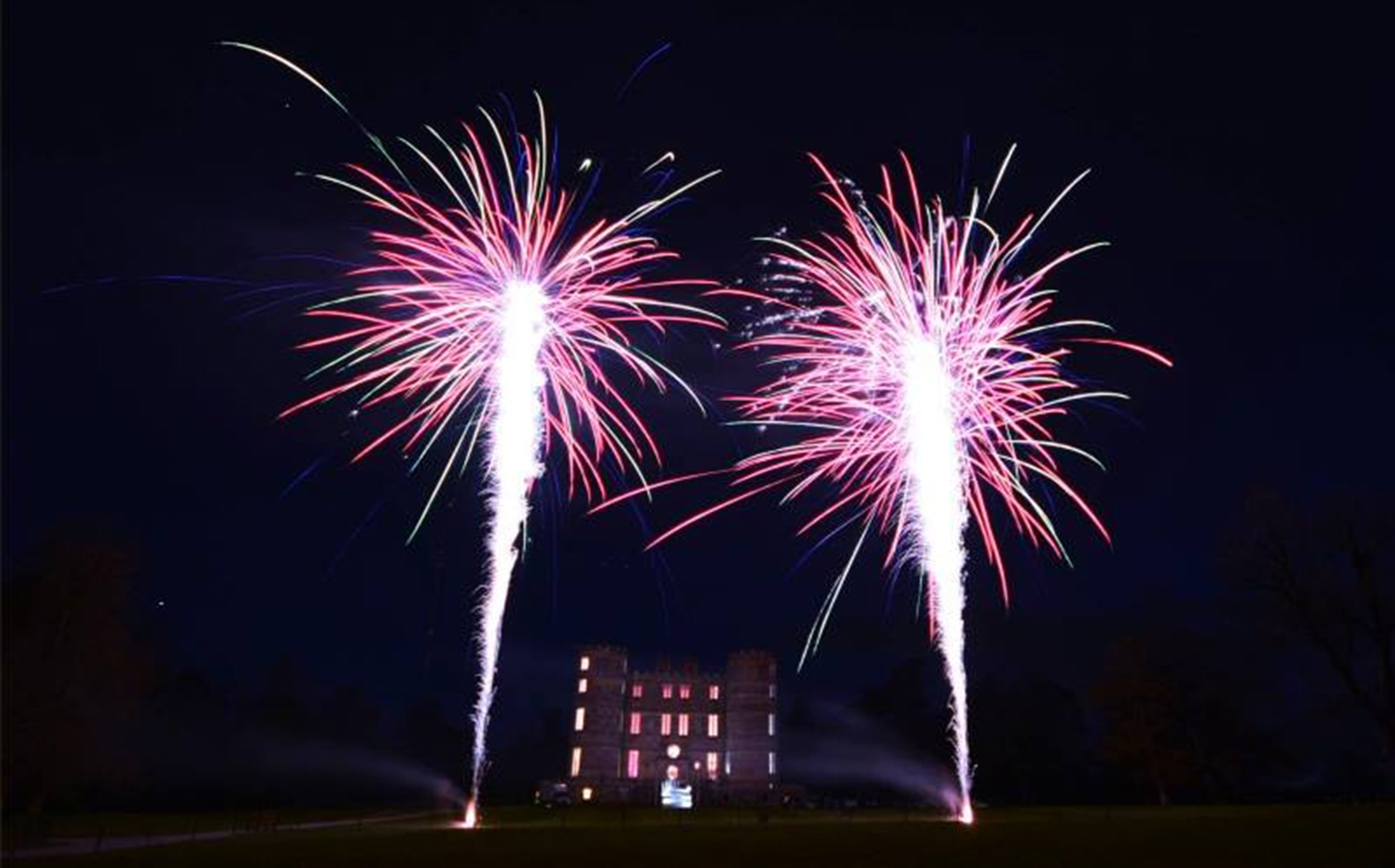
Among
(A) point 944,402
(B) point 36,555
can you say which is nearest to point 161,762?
(B) point 36,555

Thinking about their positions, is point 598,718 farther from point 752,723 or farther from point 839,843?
point 839,843

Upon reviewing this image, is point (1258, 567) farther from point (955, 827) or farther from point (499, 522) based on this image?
point (499, 522)

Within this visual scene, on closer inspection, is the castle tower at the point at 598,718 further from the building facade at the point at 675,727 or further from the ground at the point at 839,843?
the ground at the point at 839,843

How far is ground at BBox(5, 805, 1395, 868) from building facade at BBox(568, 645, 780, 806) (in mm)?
42895

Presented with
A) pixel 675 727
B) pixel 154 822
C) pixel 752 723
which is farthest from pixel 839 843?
pixel 675 727

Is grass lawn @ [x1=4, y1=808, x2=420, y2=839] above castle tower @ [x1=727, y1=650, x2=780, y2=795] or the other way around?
the other way around

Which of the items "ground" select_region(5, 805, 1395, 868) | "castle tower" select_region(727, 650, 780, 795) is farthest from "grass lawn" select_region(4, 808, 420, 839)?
"castle tower" select_region(727, 650, 780, 795)

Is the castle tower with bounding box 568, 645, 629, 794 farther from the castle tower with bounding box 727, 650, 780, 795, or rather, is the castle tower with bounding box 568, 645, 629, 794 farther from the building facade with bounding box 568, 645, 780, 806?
the castle tower with bounding box 727, 650, 780, 795

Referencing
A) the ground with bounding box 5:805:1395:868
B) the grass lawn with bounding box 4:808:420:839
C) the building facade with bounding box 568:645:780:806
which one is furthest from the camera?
the building facade with bounding box 568:645:780:806

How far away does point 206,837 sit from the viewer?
32.8 metres

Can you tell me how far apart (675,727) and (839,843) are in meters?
62.2

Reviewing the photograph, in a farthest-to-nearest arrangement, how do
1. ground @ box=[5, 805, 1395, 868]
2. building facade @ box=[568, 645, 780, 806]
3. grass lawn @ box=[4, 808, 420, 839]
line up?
1. building facade @ box=[568, 645, 780, 806]
2. grass lawn @ box=[4, 808, 420, 839]
3. ground @ box=[5, 805, 1395, 868]

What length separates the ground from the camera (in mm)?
20938

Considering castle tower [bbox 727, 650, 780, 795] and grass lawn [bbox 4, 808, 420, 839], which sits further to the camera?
castle tower [bbox 727, 650, 780, 795]
